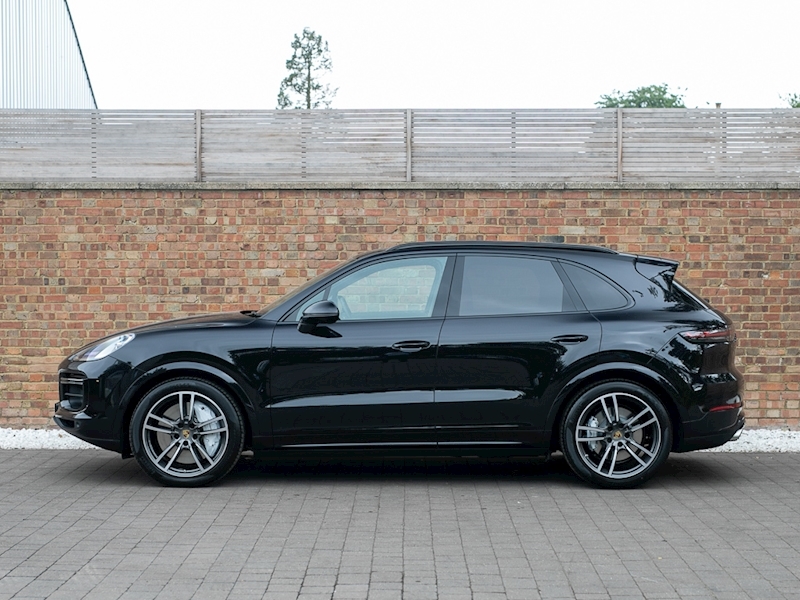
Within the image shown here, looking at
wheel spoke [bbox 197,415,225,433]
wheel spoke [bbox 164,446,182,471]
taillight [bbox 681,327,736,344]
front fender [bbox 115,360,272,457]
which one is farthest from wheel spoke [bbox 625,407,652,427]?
wheel spoke [bbox 164,446,182,471]

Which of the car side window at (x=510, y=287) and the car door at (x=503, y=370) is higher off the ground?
A: the car side window at (x=510, y=287)

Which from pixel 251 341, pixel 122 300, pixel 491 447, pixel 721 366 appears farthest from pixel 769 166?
pixel 122 300

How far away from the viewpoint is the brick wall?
10.5 m

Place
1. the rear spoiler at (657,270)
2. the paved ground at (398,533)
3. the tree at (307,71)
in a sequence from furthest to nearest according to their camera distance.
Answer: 1. the tree at (307,71)
2. the rear spoiler at (657,270)
3. the paved ground at (398,533)

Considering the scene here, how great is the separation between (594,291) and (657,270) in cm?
52

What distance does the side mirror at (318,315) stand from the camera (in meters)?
7.30

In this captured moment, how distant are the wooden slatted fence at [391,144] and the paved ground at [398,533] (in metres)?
3.42

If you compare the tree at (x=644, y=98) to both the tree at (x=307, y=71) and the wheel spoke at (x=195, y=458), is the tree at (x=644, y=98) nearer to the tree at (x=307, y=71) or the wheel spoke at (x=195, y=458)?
the tree at (x=307, y=71)

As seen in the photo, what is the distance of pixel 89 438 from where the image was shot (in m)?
7.53

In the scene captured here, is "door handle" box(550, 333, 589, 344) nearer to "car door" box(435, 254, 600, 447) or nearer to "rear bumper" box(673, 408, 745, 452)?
"car door" box(435, 254, 600, 447)

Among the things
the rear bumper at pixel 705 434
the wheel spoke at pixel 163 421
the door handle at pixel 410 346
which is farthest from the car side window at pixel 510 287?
the wheel spoke at pixel 163 421

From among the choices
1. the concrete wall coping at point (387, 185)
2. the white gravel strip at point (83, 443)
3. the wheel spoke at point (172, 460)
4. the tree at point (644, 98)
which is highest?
the tree at point (644, 98)

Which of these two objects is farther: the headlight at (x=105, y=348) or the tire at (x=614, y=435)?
the headlight at (x=105, y=348)

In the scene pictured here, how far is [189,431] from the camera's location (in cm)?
740
